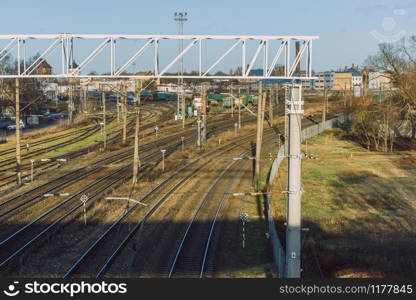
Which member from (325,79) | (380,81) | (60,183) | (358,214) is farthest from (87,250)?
(380,81)

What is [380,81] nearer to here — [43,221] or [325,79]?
[325,79]

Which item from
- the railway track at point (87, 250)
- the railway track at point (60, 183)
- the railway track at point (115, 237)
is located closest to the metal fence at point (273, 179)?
the railway track at point (87, 250)

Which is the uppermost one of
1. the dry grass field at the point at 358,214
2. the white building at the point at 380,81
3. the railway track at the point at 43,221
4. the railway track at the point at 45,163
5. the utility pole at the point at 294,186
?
the white building at the point at 380,81

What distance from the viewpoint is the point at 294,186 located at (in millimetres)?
12234

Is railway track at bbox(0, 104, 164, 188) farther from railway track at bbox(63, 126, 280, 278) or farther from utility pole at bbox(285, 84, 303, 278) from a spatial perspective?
utility pole at bbox(285, 84, 303, 278)

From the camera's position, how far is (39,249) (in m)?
17.2

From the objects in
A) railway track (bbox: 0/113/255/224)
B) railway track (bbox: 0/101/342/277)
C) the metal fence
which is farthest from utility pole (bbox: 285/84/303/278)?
railway track (bbox: 0/113/255/224)

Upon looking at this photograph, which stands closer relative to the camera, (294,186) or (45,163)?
(294,186)

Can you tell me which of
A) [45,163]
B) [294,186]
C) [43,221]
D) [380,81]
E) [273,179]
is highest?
[380,81]

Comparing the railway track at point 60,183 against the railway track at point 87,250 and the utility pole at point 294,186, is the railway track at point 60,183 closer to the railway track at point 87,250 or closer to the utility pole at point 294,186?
the railway track at point 87,250

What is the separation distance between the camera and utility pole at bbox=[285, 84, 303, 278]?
39.4 ft

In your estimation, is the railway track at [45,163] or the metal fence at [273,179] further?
the railway track at [45,163]

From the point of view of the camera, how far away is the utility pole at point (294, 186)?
39.4ft

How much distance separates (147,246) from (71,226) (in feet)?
12.8
